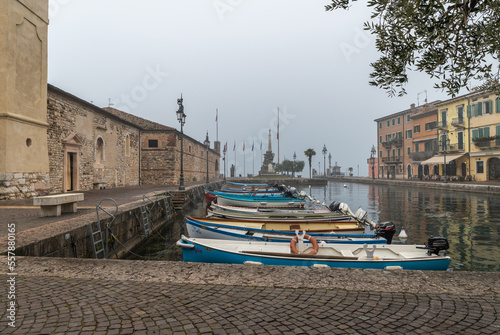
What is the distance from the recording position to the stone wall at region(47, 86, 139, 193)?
16.7 m

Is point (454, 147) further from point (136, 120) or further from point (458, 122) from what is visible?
point (136, 120)

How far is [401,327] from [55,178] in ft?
63.1

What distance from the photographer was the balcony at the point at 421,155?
43.2 m

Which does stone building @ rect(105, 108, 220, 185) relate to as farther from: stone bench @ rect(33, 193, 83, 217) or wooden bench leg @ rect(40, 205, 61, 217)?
wooden bench leg @ rect(40, 205, 61, 217)

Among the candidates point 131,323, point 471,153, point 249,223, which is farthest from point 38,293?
point 471,153

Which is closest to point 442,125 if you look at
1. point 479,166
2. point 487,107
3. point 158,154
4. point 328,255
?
point 487,107

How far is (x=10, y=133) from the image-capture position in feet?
41.0

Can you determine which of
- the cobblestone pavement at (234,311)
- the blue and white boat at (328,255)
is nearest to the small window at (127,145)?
the blue and white boat at (328,255)

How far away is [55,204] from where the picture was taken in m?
8.70

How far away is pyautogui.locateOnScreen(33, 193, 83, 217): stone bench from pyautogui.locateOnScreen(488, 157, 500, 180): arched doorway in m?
43.2

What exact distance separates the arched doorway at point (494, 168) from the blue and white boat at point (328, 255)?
36.7 m

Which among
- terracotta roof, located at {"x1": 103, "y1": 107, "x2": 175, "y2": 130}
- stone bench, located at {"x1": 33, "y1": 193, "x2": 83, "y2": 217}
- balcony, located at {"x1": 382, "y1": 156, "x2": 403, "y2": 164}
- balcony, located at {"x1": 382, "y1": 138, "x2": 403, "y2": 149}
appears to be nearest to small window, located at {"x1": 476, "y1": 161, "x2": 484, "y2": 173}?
balcony, located at {"x1": 382, "y1": 156, "x2": 403, "y2": 164}

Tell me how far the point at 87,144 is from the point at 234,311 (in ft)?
70.2

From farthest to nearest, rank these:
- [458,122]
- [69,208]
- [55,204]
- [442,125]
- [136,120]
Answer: [442,125]
[458,122]
[136,120]
[69,208]
[55,204]
